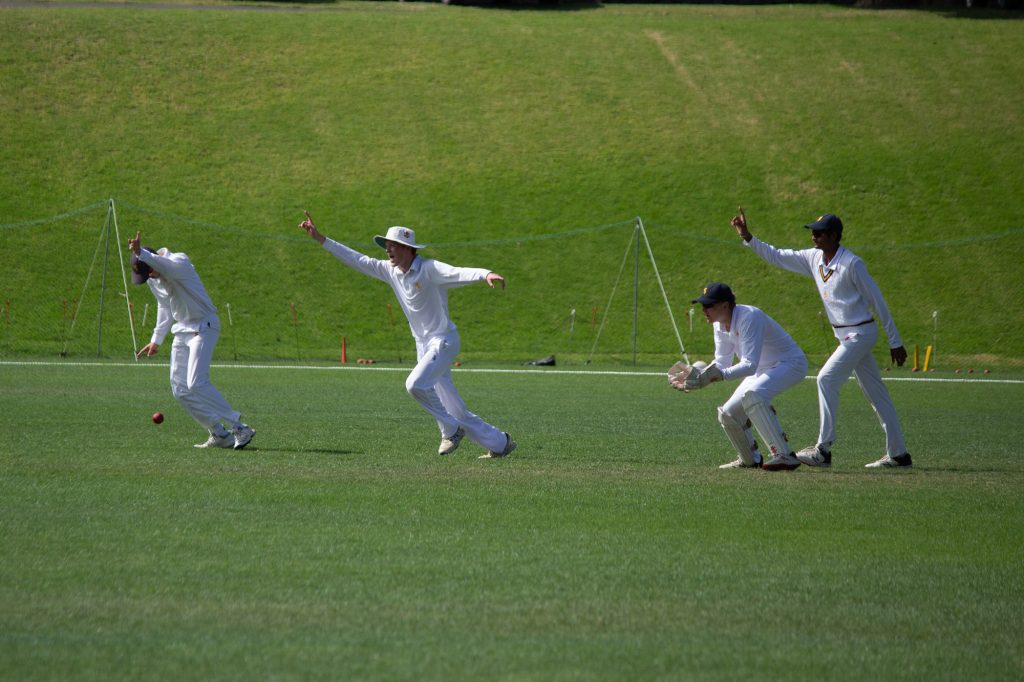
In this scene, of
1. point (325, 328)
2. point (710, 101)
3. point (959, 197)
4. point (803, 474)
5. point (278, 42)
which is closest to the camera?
point (803, 474)

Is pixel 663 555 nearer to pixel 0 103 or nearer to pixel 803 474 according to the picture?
pixel 803 474

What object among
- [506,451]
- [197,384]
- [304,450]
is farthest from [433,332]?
[197,384]

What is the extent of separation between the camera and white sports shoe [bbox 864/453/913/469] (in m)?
11.9

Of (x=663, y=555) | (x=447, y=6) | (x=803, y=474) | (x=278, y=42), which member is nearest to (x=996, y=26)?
(x=447, y=6)

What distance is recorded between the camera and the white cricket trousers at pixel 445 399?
39.1ft

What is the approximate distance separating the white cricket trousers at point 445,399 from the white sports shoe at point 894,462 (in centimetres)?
366

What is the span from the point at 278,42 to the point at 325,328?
21.3 m

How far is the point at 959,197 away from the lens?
134 feet

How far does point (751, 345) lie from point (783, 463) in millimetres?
1190

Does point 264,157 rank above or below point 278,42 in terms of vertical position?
below

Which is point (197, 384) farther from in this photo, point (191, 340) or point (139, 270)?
point (139, 270)

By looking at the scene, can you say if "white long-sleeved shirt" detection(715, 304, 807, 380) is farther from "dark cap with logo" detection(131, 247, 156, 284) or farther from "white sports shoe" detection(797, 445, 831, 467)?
"dark cap with logo" detection(131, 247, 156, 284)

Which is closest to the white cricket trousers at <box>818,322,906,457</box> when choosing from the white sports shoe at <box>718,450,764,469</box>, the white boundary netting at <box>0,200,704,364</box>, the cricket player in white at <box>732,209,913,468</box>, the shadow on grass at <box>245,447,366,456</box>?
the cricket player in white at <box>732,209,913,468</box>

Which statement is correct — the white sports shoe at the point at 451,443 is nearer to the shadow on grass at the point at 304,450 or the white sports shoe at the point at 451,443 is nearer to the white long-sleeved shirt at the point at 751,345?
the shadow on grass at the point at 304,450
